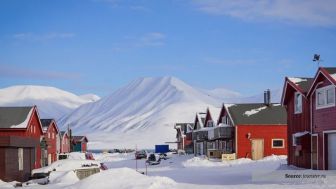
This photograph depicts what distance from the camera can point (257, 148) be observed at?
6047 cm

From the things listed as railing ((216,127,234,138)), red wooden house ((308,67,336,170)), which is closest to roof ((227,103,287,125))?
railing ((216,127,234,138))

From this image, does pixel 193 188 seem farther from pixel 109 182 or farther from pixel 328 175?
pixel 328 175

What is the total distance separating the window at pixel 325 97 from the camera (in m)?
32.1

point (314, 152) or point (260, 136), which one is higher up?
point (260, 136)

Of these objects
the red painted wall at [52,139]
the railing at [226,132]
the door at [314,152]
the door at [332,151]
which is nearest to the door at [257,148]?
the railing at [226,132]

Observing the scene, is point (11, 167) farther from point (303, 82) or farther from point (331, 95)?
point (331, 95)

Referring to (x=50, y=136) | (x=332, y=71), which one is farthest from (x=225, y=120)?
(x=332, y=71)

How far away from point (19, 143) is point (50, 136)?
28.5 m

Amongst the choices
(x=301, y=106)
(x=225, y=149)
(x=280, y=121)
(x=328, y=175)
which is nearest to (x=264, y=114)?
(x=280, y=121)

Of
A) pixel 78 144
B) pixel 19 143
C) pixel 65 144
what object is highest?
pixel 19 143

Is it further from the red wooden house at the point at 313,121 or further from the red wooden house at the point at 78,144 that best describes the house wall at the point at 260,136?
the red wooden house at the point at 78,144

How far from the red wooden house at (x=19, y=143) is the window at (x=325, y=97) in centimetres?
2160

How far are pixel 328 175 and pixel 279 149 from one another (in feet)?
112

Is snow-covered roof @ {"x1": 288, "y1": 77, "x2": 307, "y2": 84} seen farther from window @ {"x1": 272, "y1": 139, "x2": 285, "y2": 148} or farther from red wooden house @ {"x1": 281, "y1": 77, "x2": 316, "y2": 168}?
window @ {"x1": 272, "y1": 139, "x2": 285, "y2": 148}
